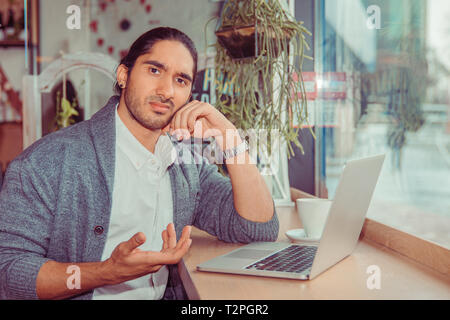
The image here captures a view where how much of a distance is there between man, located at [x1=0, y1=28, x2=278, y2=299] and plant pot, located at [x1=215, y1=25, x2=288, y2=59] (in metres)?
0.31

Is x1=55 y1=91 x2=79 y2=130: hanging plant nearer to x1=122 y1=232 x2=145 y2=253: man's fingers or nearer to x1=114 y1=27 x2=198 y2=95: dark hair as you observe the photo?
x1=114 y1=27 x2=198 y2=95: dark hair

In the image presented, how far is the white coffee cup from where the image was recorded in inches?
45.9

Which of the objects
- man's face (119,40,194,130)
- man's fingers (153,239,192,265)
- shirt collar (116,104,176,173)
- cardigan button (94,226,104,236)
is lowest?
cardigan button (94,226,104,236)

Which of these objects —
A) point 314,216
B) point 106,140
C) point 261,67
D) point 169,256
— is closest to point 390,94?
point 261,67

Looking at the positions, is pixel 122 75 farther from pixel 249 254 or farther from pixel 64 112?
pixel 64 112

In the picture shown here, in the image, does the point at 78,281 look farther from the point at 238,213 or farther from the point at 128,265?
the point at 238,213

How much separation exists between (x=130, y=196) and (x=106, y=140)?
0.67 feet

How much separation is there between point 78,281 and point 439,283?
30.0 inches

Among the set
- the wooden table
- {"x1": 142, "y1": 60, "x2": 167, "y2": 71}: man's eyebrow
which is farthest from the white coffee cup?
{"x1": 142, "y1": 60, "x2": 167, "y2": 71}: man's eyebrow

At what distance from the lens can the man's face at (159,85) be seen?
4.52 ft

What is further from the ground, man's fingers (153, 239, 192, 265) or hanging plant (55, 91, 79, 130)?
hanging plant (55, 91, 79, 130)
